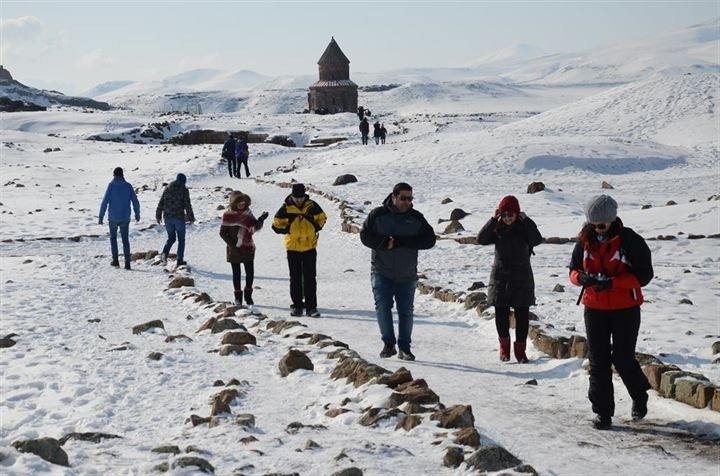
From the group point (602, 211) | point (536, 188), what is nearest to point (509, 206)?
point (602, 211)

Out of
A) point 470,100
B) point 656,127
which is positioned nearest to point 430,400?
point 656,127

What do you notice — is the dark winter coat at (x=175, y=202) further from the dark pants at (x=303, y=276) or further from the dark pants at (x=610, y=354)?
the dark pants at (x=610, y=354)

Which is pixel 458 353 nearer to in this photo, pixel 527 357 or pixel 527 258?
pixel 527 357

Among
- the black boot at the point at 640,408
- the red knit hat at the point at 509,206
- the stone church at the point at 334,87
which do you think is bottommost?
the black boot at the point at 640,408

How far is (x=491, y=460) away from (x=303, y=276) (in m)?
→ 6.92

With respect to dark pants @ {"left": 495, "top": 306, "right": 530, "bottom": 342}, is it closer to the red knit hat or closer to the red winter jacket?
the red knit hat

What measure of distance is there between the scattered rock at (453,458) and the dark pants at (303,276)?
638cm

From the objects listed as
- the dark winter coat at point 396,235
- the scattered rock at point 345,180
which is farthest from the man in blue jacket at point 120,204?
the scattered rock at point 345,180

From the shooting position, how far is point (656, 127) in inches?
1879

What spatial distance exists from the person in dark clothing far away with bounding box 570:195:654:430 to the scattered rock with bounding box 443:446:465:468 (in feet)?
5.09

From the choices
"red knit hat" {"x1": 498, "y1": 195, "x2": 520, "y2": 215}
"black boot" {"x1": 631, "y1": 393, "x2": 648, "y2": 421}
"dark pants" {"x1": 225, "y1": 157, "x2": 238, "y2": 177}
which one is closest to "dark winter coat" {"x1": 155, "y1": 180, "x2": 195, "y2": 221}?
"red knit hat" {"x1": 498, "y1": 195, "x2": 520, "y2": 215}

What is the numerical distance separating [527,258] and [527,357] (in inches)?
42.2

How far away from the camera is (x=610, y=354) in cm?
659

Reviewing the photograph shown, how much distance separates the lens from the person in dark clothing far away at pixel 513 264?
8828mm
